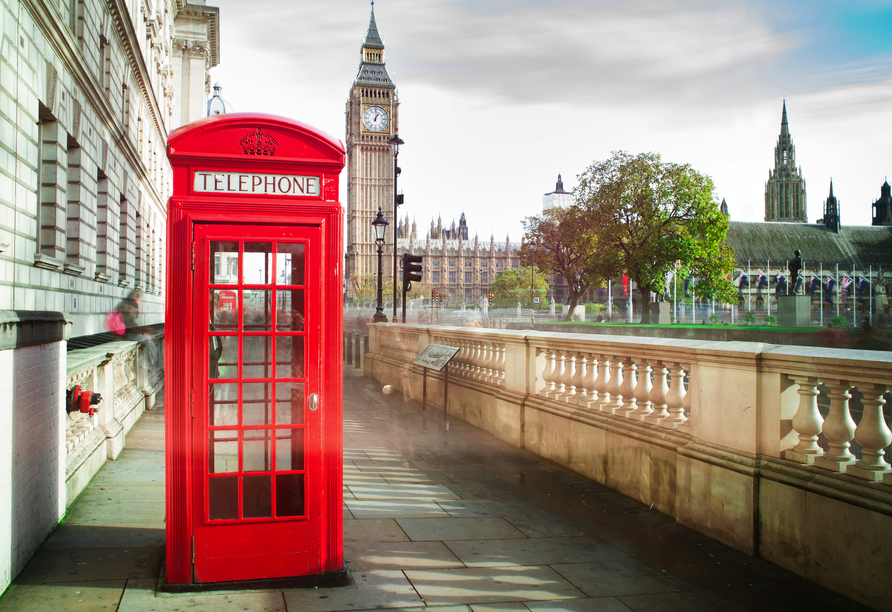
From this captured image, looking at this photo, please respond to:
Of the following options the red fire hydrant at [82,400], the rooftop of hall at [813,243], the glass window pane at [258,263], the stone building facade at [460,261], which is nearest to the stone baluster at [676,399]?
the glass window pane at [258,263]

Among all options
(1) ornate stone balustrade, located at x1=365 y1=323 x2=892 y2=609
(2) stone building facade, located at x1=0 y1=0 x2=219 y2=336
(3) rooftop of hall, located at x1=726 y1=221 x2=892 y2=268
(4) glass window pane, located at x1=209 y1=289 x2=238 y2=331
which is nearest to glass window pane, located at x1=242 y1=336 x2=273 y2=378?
(4) glass window pane, located at x1=209 y1=289 x2=238 y2=331

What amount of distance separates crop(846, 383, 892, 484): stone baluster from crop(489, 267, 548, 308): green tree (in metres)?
106

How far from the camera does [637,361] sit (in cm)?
625

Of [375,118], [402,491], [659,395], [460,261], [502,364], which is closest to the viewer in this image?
[659,395]

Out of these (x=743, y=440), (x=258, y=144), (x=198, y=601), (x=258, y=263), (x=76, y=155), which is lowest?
(x=198, y=601)

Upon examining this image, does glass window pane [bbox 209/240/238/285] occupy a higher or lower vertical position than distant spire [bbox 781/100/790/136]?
lower

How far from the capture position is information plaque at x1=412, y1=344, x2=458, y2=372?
9.46 meters

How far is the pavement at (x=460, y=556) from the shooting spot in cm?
382

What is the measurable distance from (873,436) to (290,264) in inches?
142

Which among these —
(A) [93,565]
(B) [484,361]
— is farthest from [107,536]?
→ (B) [484,361]

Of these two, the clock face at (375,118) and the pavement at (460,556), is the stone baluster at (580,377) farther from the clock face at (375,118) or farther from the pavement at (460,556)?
the clock face at (375,118)

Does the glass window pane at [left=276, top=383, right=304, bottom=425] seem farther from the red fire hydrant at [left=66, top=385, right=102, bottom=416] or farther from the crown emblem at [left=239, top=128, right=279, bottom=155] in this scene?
the red fire hydrant at [left=66, top=385, right=102, bottom=416]

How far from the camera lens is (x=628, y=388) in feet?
20.9

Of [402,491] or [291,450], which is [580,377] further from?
[291,450]
